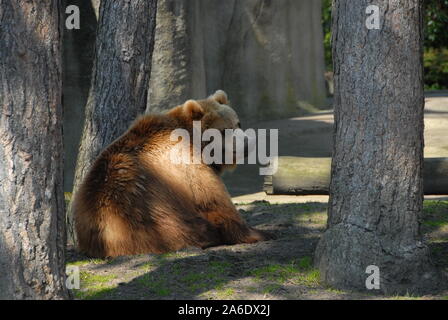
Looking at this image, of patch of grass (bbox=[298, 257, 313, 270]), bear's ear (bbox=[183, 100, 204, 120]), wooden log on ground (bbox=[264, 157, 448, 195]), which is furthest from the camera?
wooden log on ground (bbox=[264, 157, 448, 195])

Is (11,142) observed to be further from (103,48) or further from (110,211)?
(103,48)

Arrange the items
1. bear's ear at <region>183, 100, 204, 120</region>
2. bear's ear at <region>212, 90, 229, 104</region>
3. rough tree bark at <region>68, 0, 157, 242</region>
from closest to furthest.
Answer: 1. bear's ear at <region>183, 100, 204, 120</region>
2. rough tree bark at <region>68, 0, 157, 242</region>
3. bear's ear at <region>212, 90, 229, 104</region>

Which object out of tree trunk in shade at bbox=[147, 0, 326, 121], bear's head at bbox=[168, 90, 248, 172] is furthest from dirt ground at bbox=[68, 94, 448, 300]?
tree trunk in shade at bbox=[147, 0, 326, 121]

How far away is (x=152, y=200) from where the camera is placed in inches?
221

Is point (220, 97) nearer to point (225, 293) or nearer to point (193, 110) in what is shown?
point (193, 110)

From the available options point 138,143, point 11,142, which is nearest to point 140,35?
point 138,143

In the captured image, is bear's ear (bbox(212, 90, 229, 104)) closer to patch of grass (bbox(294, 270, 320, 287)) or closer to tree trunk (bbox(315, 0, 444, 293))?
tree trunk (bbox(315, 0, 444, 293))

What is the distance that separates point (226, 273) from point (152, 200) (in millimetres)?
967

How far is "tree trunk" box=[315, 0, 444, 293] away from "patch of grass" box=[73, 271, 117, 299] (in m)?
1.60

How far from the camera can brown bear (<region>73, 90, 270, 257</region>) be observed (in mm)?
5562

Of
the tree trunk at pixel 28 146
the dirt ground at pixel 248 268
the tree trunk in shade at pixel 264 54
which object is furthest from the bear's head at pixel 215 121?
the tree trunk in shade at pixel 264 54

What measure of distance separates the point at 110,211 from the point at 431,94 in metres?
12.9

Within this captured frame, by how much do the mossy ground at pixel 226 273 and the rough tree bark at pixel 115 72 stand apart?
1.18 m

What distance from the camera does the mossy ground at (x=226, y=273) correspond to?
462cm
